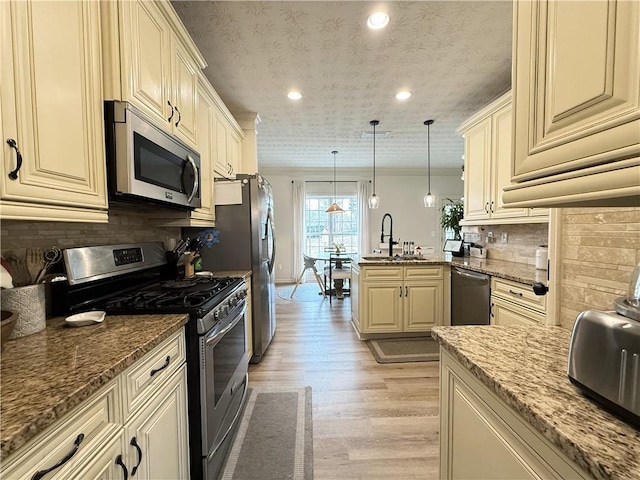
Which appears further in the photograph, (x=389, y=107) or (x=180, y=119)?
(x=389, y=107)

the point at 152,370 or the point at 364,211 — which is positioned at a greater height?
the point at 364,211

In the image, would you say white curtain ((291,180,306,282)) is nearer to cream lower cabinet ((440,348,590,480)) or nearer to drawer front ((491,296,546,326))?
drawer front ((491,296,546,326))

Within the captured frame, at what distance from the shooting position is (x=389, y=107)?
3422 millimetres

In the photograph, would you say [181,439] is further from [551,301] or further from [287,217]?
[287,217]

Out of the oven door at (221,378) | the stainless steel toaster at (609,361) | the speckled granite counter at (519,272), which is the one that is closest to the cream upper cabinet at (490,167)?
the speckled granite counter at (519,272)

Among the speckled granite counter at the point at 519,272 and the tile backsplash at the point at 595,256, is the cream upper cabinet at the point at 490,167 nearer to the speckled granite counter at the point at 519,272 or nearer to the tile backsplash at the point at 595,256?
the speckled granite counter at the point at 519,272

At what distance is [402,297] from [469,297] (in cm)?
68

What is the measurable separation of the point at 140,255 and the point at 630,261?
89.2 inches

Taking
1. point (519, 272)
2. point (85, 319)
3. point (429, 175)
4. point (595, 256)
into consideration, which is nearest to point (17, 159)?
point (85, 319)

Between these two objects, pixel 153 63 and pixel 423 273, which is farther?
pixel 423 273

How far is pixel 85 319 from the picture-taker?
45.5 inches

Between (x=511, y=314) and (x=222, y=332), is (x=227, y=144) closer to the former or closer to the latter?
(x=222, y=332)

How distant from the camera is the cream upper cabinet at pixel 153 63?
3.99ft

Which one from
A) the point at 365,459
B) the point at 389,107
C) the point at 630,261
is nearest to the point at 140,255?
the point at 365,459
